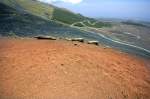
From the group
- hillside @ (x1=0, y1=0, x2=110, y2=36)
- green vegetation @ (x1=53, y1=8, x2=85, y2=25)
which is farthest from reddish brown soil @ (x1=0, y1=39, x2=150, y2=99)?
green vegetation @ (x1=53, y1=8, x2=85, y2=25)

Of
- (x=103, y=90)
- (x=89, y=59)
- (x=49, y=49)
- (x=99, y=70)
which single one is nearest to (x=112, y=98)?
(x=103, y=90)

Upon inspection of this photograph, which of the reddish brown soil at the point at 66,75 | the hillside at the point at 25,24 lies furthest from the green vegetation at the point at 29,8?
the reddish brown soil at the point at 66,75

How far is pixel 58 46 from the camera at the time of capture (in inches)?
679

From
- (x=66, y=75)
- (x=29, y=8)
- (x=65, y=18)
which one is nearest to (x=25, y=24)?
(x=66, y=75)

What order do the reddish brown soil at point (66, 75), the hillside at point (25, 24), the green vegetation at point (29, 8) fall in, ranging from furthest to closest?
the green vegetation at point (29, 8) → the hillside at point (25, 24) → the reddish brown soil at point (66, 75)

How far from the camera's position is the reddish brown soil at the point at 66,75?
1130cm

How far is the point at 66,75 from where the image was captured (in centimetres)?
1270

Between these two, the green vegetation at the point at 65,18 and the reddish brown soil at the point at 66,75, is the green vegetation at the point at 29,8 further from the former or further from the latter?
the reddish brown soil at the point at 66,75

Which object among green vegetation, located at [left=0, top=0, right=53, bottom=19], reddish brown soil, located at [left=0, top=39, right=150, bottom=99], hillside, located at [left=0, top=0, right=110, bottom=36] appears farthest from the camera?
green vegetation, located at [left=0, top=0, right=53, bottom=19]

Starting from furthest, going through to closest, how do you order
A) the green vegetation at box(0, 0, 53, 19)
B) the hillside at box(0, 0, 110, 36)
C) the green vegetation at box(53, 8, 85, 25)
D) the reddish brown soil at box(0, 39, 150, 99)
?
the green vegetation at box(53, 8, 85, 25)
the green vegetation at box(0, 0, 53, 19)
the hillside at box(0, 0, 110, 36)
the reddish brown soil at box(0, 39, 150, 99)

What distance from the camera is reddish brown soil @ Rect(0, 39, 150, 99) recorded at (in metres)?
11.3

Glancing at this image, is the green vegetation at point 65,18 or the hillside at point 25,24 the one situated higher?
the hillside at point 25,24

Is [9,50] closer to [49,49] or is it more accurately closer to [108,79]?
[49,49]

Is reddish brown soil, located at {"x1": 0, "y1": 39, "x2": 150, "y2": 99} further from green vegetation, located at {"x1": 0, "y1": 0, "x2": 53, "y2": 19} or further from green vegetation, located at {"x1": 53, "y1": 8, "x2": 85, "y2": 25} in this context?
green vegetation, located at {"x1": 53, "y1": 8, "x2": 85, "y2": 25}
